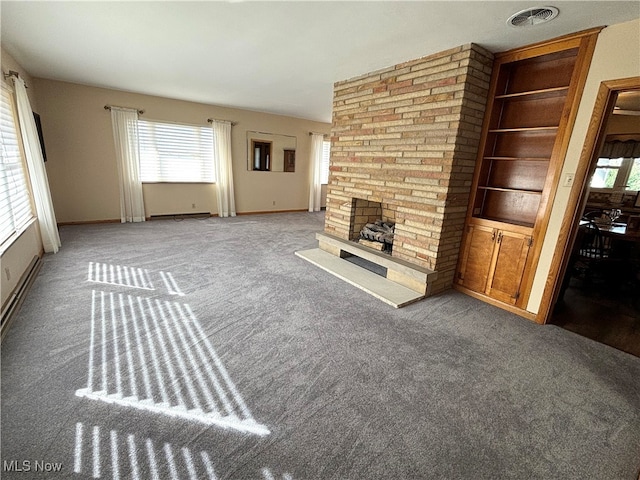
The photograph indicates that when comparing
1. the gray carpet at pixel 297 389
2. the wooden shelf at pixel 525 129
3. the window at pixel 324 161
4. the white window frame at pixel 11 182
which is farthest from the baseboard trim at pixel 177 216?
the wooden shelf at pixel 525 129

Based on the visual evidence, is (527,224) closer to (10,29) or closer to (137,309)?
(137,309)

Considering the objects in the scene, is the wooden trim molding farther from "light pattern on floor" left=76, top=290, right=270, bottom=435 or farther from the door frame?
"light pattern on floor" left=76, top=290, right=270, bottom=435

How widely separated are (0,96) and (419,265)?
4801 millimetres

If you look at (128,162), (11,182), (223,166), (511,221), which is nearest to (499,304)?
(511,221)

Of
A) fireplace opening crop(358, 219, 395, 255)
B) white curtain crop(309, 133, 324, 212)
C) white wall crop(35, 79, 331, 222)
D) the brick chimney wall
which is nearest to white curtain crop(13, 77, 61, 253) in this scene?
white wall crop(35, 79, 331, 222)

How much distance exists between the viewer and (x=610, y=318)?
9.30ft

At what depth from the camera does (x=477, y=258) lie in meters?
3.19

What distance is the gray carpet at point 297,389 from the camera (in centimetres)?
135

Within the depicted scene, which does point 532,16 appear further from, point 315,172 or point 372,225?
point 315,172

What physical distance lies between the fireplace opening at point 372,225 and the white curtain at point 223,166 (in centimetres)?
392

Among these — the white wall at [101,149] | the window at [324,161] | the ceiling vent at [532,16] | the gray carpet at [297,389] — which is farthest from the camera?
the window at [324,161]

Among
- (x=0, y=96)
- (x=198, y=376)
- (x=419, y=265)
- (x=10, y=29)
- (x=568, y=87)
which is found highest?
(x=10, y=29)

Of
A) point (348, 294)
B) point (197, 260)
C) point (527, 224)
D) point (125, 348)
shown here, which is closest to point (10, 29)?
point (197, 260)

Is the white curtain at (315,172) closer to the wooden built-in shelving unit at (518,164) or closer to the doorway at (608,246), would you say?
the wooden built-in shelving unit at (518,164)
